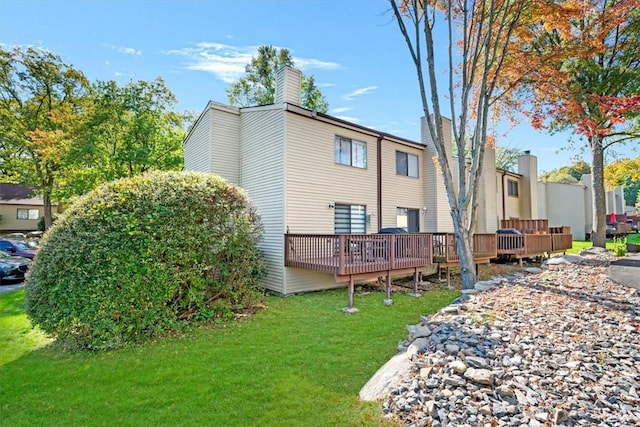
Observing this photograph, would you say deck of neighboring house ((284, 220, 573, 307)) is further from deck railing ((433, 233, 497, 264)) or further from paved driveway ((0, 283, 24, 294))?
paved driveway ((0, 283, 24, 294))

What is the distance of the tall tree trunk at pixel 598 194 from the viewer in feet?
45.1

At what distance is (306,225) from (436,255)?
4320 millimetres

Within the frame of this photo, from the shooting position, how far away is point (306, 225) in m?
10.1

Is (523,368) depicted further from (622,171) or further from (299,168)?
(622,171)

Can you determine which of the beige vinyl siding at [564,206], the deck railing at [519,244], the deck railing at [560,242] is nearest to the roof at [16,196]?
the deck railing at [519,244]

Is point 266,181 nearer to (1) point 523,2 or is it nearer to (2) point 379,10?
(2) point 379,10

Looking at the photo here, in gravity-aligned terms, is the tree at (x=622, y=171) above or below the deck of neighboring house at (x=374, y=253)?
above

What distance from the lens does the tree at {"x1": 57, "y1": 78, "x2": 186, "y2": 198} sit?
17297 millimetres

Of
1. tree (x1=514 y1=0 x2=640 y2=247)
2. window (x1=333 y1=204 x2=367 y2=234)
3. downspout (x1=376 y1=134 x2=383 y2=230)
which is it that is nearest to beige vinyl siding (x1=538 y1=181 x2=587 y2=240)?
tree (x1=514 y1=0 x2=640 y2=247)

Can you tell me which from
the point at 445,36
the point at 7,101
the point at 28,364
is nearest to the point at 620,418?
the point at 28,364

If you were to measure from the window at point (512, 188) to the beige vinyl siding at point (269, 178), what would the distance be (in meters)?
17.8

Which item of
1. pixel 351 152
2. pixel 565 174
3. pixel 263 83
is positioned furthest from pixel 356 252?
pixel 565 174

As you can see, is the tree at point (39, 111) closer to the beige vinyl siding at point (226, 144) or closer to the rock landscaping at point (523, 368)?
the beige vinyl siding at point (226, 144)

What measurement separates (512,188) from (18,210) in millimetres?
40571
